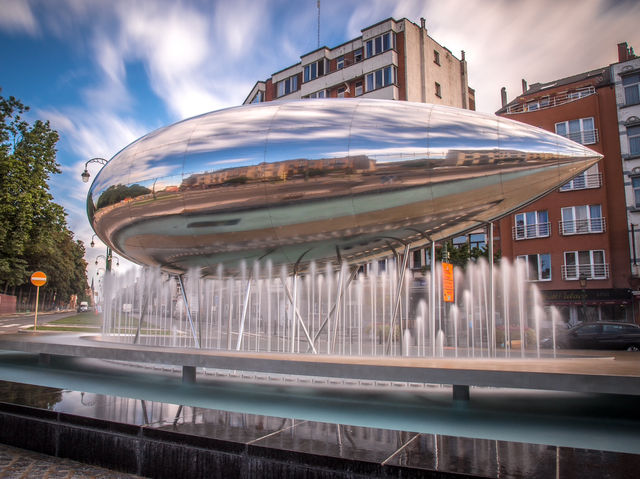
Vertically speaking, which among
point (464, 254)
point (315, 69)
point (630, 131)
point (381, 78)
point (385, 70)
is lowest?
point (464, 254)

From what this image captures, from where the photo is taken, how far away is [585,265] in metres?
37.6

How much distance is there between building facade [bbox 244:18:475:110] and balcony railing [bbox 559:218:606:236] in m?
17.3

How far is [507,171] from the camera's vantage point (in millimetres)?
7719

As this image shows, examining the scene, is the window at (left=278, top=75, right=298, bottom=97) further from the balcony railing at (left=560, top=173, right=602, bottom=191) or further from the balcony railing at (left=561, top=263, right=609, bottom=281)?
the balcony railing at (left=561, top=263, right=609, bottom=281)

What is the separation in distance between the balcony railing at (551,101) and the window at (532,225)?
8728mm

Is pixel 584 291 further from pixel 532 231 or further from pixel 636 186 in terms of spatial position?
pixel 636 186

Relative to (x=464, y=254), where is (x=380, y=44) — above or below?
above

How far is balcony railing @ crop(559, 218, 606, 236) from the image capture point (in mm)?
37531

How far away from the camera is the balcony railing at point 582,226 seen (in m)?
37.5

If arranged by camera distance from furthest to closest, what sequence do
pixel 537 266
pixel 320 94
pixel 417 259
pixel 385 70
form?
pixel 320 94, pixel 417 259, pixel 385 70, pixel 537 266

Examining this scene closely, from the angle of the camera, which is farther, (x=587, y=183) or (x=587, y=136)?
(x=587, y=136)

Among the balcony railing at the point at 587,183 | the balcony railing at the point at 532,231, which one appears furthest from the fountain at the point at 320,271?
the balcony railing at the point at 587,183

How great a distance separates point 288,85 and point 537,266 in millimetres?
33436

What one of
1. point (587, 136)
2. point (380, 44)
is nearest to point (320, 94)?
point (380, 44)
